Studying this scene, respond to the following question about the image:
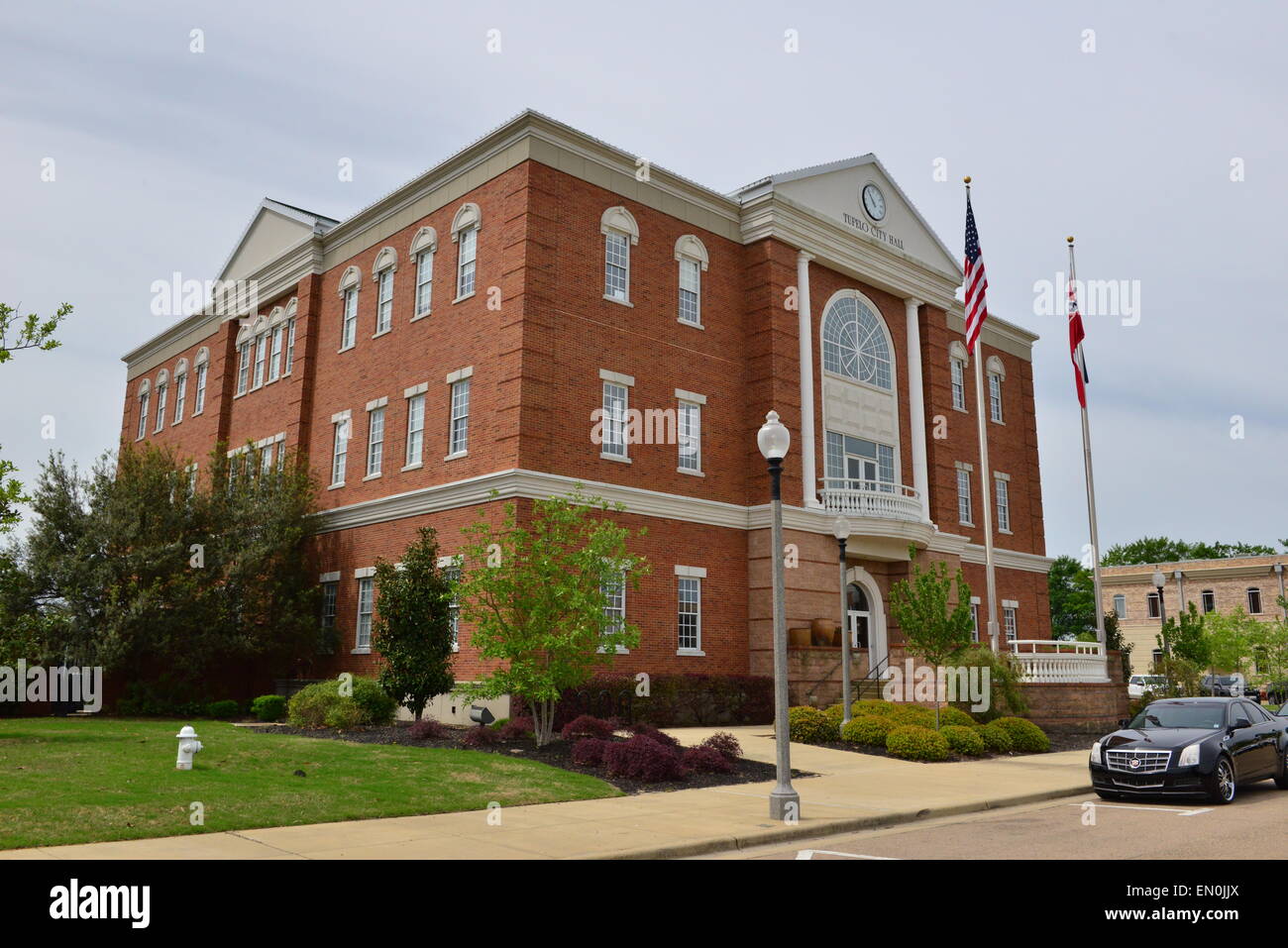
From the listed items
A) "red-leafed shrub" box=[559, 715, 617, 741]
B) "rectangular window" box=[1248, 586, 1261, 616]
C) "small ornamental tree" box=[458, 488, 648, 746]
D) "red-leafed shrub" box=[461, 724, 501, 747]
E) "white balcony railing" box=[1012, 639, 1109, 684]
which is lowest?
"red-leafed shrub" box=[461, 724, 501, 747]

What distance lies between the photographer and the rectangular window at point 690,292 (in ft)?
99.1

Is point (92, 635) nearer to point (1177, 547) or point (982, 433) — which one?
point (982, 433)

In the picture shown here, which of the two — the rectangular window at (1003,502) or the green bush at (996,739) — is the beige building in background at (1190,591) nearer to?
the rectangular window at (1003,502)

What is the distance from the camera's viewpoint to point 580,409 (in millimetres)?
26719

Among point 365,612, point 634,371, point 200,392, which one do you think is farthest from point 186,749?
point 200,392

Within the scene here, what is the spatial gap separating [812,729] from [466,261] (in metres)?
16.2

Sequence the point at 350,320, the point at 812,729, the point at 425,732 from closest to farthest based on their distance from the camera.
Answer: the point at 425,732 < the point at 812,729 < the point at 350,320

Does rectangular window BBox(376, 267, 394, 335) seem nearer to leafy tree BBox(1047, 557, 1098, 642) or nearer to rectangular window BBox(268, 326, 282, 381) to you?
rectangular window BBox(268, 326, 282, 381)

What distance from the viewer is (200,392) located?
41406 mm

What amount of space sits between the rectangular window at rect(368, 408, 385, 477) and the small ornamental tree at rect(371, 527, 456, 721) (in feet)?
27.1

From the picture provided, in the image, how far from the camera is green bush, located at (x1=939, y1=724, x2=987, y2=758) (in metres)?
21.7

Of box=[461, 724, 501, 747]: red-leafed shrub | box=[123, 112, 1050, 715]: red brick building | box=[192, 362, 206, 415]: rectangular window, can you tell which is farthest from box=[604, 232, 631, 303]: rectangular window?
box=[192, 362, 206, 415]: rectangular window

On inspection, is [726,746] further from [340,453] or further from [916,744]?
[340,453]

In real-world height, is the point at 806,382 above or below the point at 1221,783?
above
